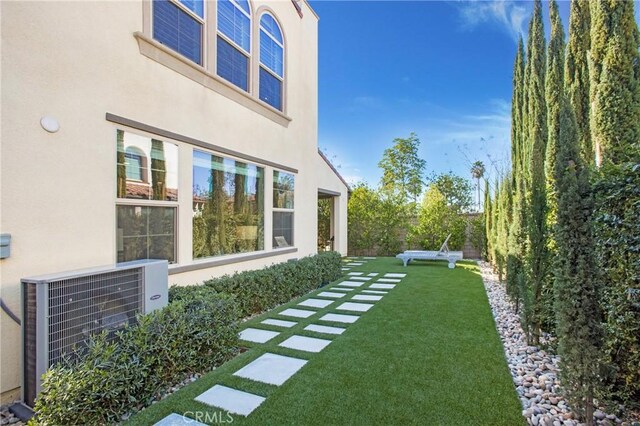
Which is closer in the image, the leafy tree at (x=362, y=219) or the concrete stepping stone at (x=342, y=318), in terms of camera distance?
the concrete stepping stone at (x=342, y=318)

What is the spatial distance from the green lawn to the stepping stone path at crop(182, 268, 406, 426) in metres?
0.09

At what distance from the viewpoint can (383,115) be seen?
19.9 metres

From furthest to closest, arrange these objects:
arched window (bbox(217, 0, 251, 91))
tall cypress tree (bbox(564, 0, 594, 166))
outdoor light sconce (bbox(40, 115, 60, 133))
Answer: arched window (bbox(217, 0, 251, 91))
tall cypress tree (bbox(564, 0, 594, 166))
outdoor light sconce (bbox(40, 115, 60, 133))

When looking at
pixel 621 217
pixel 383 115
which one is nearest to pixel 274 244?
pixel 621 217

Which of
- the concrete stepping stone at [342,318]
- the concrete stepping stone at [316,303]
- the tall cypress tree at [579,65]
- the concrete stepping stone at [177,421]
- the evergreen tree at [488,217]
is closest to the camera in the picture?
the concrete stepping stone at [177,421]

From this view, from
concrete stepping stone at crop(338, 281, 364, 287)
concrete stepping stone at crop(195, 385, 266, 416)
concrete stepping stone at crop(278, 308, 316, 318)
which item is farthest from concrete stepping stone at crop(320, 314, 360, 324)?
concrete stepping stone at crop(338, 281, 364, 287)

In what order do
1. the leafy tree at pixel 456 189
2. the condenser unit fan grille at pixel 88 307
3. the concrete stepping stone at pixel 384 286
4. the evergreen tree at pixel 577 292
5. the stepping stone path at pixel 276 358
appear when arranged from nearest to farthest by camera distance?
the evergreen tree at pixel 577 292, the condenser unit fan grille at pixel 88 307, the stepping stone path at pixel 276 358, the concrete stepping stone at pixel 384 286, the leafy tree at pixel 456 189

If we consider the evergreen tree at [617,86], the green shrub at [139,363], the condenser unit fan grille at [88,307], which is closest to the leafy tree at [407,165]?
the evergreen tree at [617,86]

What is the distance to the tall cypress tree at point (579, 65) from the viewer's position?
5.29 metres

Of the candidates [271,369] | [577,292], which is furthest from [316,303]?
[577,292]

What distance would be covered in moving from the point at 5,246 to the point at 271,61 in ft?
21.9

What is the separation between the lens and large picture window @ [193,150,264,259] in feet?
18.6

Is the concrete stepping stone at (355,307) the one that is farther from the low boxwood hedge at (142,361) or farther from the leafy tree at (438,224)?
the leafy tree at (438,224)

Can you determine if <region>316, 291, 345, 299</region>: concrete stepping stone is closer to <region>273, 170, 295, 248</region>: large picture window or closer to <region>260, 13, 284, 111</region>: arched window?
<region>273, 170, 295, 248</region>: large picture window
